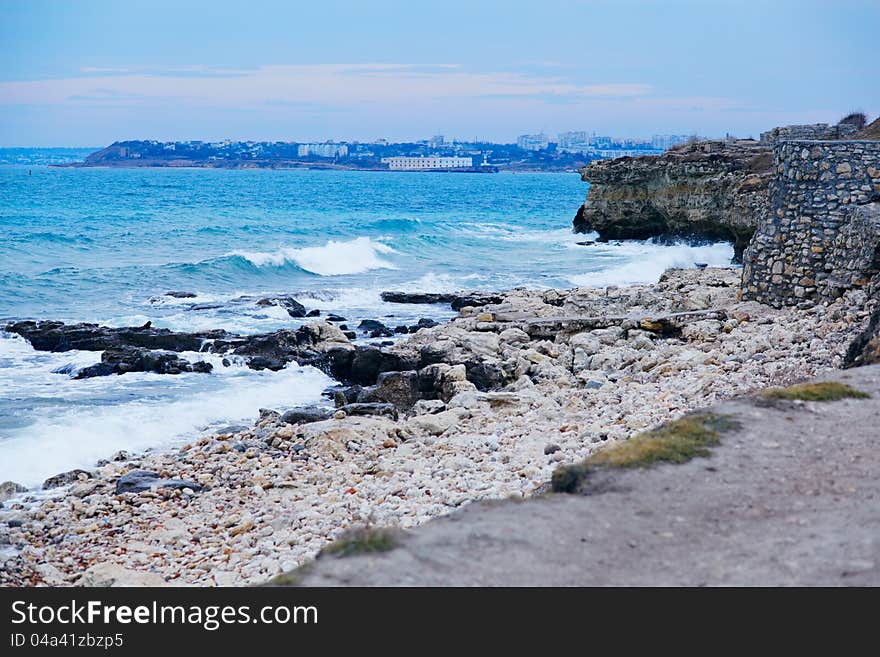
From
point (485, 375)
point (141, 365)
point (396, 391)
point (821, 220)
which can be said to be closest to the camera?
point (821, 220)

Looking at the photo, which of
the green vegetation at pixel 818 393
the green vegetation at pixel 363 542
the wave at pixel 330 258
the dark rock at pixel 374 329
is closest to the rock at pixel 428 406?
the green vegetation at pixel 818 393

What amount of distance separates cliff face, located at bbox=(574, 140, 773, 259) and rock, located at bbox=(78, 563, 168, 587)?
3127cm

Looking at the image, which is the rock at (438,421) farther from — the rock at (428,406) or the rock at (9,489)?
the rock at (9,489)

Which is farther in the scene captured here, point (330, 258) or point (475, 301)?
point (330, 258)

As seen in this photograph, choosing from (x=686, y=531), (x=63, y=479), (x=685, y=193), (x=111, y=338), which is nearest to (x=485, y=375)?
(x=63, y=479)

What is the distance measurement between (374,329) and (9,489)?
43.1 feet

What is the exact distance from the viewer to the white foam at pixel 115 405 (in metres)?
14.6

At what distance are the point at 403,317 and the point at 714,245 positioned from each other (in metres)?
21.5

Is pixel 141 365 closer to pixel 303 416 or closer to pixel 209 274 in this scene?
pixel 303 416

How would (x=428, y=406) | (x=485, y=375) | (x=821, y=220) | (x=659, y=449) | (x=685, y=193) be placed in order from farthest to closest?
(x=685, y=193) < (x=485, y=375) < (x=821, y=220) < (x=428, y=406) < (x=659, y=449)

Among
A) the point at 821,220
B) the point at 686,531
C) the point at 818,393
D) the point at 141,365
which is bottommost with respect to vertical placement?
the point at 141,365

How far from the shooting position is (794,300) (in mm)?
16484

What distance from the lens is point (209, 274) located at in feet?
127
